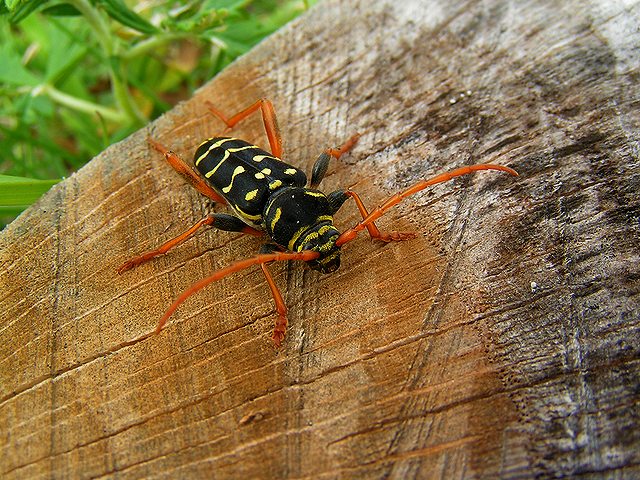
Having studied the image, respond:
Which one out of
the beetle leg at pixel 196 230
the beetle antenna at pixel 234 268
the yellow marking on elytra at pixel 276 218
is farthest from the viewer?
the yellow marking on elytra at pixel 276 218

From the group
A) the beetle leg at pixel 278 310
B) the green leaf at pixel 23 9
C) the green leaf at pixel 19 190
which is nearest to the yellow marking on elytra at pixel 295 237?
the beetle leg at pixel 278 310

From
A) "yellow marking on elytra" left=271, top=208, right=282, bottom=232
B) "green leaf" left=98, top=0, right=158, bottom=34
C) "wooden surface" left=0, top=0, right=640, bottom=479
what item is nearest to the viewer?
"wooden surface" left=0, top=0, right=640, bottom=479

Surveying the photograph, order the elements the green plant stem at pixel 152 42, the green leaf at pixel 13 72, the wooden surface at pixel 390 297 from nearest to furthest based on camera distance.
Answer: the wooden surface at pixel 390 297, the green plant stem at pixel 152 42, the green leaf at pixel 13 72

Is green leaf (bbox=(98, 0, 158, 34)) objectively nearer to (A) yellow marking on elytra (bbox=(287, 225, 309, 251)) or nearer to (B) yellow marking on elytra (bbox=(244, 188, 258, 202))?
(B) yellow marking on elytra (bbox=(244, 188, 258, 202))

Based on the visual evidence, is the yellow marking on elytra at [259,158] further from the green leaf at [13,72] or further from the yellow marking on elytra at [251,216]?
the green leaf at [13,72]

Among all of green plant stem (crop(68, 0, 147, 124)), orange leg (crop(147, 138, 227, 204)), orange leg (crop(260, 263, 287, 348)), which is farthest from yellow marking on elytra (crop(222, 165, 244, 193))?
green plant stem (crop(68, 0, 147, 124))

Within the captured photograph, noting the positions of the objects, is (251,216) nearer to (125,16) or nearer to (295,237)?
(295,237)

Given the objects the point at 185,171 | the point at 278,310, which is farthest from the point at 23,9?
the point at 278,310

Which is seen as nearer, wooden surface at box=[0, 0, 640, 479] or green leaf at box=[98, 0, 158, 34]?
wooden surface at box=[0, 0, 640, 479]

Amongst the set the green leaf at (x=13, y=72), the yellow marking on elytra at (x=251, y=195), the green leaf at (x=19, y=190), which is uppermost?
the green leaf at (x=13, y=72)
